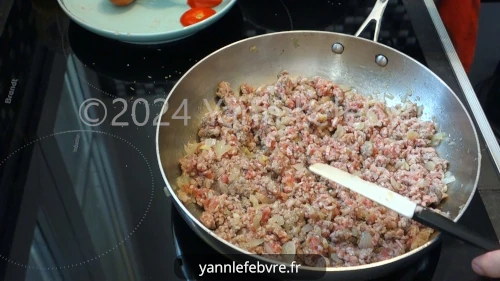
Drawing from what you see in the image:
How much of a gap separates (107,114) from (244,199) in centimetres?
44

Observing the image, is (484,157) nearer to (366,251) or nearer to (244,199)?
(366,251)

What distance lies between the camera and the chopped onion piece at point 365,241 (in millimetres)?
929

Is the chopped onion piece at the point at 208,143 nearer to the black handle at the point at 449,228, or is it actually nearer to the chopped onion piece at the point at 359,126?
the chopped onion piece at the point at 359,126

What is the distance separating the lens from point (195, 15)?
136 centimetres

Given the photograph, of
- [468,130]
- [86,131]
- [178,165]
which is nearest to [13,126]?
[86,131]

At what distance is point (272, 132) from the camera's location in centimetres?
113

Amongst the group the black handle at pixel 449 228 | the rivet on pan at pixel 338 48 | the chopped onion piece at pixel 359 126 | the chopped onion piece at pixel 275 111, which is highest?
the rivet on pan at pixel 338 48

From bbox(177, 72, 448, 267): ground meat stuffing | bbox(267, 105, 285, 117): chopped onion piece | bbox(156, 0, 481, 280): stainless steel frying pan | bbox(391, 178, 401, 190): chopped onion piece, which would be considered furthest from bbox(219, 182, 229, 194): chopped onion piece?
bbox(391, 178, 401, 190): chopped onion piece

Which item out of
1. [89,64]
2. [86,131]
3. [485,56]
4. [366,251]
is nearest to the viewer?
[366,251]

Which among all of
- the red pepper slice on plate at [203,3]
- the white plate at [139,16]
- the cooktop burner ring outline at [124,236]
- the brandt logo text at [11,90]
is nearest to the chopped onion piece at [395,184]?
the cooktop burner ring outline at [124,236]

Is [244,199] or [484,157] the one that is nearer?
[244,199]

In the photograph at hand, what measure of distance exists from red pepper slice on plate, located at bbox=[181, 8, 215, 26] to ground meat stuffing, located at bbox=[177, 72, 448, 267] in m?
0.26

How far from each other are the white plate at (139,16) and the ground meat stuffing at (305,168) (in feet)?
0.76

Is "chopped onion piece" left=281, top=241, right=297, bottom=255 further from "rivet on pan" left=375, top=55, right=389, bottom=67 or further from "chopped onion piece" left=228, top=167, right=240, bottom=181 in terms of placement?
"rivet on pan" left=375, top=55, right=389, bottom=67
